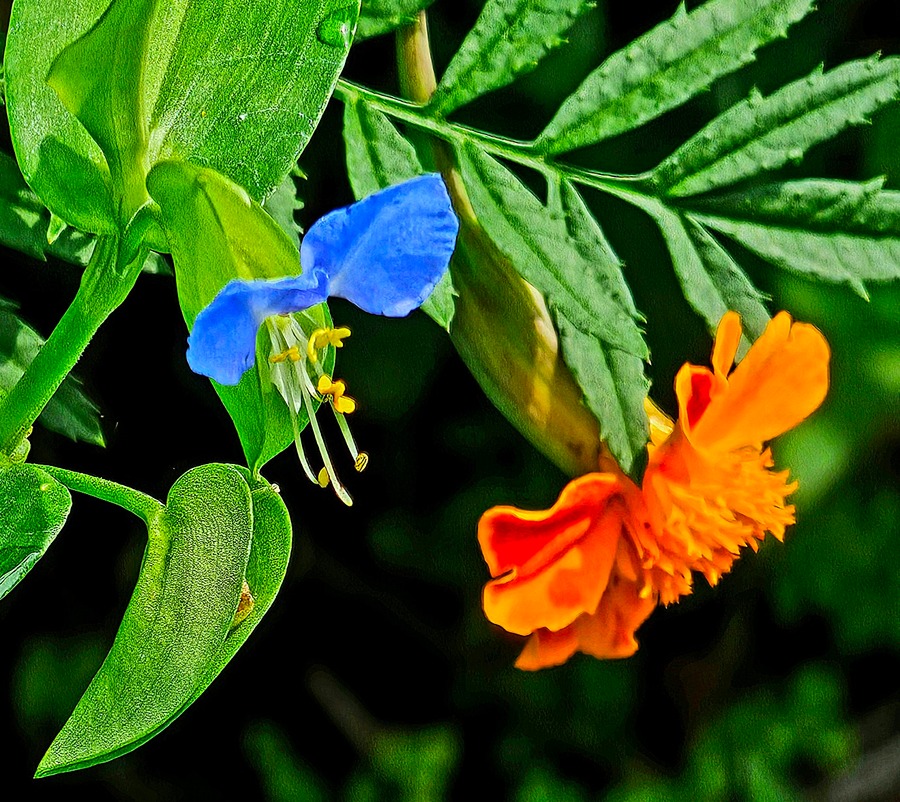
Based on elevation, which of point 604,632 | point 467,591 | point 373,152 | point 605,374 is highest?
point 373,152

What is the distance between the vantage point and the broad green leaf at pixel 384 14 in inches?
16.7

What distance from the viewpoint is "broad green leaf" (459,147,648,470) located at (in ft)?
1.38

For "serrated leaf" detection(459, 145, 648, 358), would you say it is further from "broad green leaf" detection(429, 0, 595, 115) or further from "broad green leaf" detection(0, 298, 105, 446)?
"broad green leaf" detection(0, 298, 105, 446)

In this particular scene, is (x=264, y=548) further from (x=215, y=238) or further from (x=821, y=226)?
(x=821, y=226)

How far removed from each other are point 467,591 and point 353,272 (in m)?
0.77

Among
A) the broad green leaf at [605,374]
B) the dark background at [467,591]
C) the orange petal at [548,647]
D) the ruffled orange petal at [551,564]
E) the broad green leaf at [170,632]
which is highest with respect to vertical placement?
the broad green leaf at [170,632]

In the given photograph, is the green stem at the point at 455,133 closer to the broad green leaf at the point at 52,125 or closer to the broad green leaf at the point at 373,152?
the broad green leaf at the point at 373,152

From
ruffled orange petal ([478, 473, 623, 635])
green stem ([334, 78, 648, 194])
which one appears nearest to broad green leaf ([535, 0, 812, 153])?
green stem ([334, 78, 648, 194])

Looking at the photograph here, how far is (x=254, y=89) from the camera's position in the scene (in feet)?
1.09

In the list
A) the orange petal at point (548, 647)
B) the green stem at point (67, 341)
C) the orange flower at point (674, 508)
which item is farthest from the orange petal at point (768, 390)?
the green stem at point (67, 341)

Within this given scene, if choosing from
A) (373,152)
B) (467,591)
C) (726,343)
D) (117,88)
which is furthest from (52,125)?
(467,591)

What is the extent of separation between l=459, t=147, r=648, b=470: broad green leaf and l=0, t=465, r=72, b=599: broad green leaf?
0.18m

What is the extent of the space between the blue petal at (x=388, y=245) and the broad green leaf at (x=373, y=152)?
0.12m

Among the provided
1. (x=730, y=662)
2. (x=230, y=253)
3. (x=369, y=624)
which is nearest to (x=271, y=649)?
(x=369, y=624)
